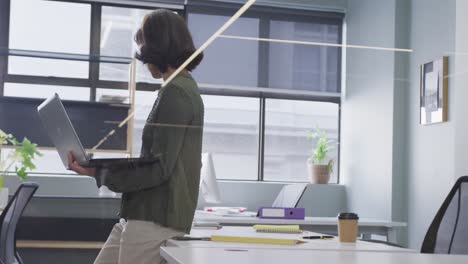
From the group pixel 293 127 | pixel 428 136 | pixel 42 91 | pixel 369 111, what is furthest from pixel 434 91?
pixel 42 91

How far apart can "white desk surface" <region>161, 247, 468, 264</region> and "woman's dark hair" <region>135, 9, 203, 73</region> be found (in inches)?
24.0

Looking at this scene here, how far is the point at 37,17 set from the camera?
223 inches

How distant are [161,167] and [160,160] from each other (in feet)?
0.06

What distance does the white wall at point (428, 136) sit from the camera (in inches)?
190

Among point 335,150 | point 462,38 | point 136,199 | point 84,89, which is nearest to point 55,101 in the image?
point 136,199

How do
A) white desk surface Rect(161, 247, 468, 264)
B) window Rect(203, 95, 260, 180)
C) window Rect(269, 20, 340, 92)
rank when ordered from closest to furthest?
white desk surface Rect(161, 247, 468, 264) < window Rect(203, 95, 260, 180) < window Rect(269, 20, 340, 92)

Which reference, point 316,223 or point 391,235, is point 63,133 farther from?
point 391,235

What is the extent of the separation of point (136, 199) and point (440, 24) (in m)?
3.78

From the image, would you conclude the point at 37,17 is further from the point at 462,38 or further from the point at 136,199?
the point at 136,199

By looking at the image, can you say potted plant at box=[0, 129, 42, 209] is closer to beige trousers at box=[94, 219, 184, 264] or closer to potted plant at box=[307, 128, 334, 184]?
potted plant at box=[307, 128, 334, 184]

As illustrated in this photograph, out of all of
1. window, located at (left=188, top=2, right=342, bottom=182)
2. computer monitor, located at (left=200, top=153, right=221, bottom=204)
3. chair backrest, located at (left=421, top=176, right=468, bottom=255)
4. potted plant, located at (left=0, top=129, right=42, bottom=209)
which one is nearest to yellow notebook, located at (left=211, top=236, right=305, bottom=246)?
chair backrest, located at (left=421, top=176, right=468, bottom=255)

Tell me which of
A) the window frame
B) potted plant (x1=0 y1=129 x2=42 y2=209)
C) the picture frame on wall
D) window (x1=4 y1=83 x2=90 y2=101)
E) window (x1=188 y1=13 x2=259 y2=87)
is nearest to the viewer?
the picture frame on wall

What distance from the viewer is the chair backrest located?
2289 millimetres

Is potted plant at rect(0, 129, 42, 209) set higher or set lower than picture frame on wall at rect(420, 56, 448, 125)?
lower
